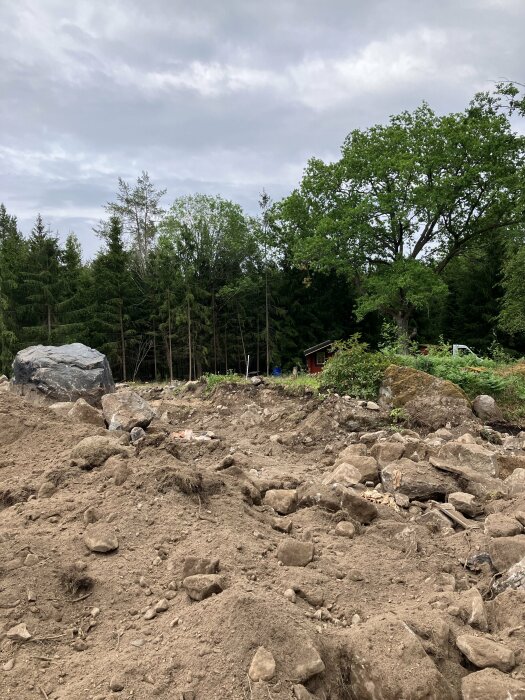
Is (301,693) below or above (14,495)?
below

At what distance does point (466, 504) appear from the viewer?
4.85 m

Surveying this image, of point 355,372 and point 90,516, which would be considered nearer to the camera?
point 90,516

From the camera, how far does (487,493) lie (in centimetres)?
535

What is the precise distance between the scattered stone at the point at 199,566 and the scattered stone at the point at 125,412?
3.91 meters

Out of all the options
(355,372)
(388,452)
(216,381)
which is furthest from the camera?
(216,381)

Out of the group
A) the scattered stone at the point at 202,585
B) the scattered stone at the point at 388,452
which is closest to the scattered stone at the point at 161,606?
the scattered stone at the point at 202,585

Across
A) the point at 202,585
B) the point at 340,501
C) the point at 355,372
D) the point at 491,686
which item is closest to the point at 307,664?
the point at 202,585

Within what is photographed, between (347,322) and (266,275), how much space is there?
26.7 ft

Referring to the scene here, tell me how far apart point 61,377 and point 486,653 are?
931 cm

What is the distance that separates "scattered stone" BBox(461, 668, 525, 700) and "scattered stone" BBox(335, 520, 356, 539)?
1.52 m

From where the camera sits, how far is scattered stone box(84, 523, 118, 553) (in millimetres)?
3217

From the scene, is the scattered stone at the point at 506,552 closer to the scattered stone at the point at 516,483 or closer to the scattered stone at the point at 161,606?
the scattered stone at the point at 516,483

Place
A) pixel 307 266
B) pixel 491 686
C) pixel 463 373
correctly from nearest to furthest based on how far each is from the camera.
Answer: pixel 491 686 → pixel 463 373 → pixel 307 266

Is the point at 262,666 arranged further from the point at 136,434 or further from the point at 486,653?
the point at 136,434
